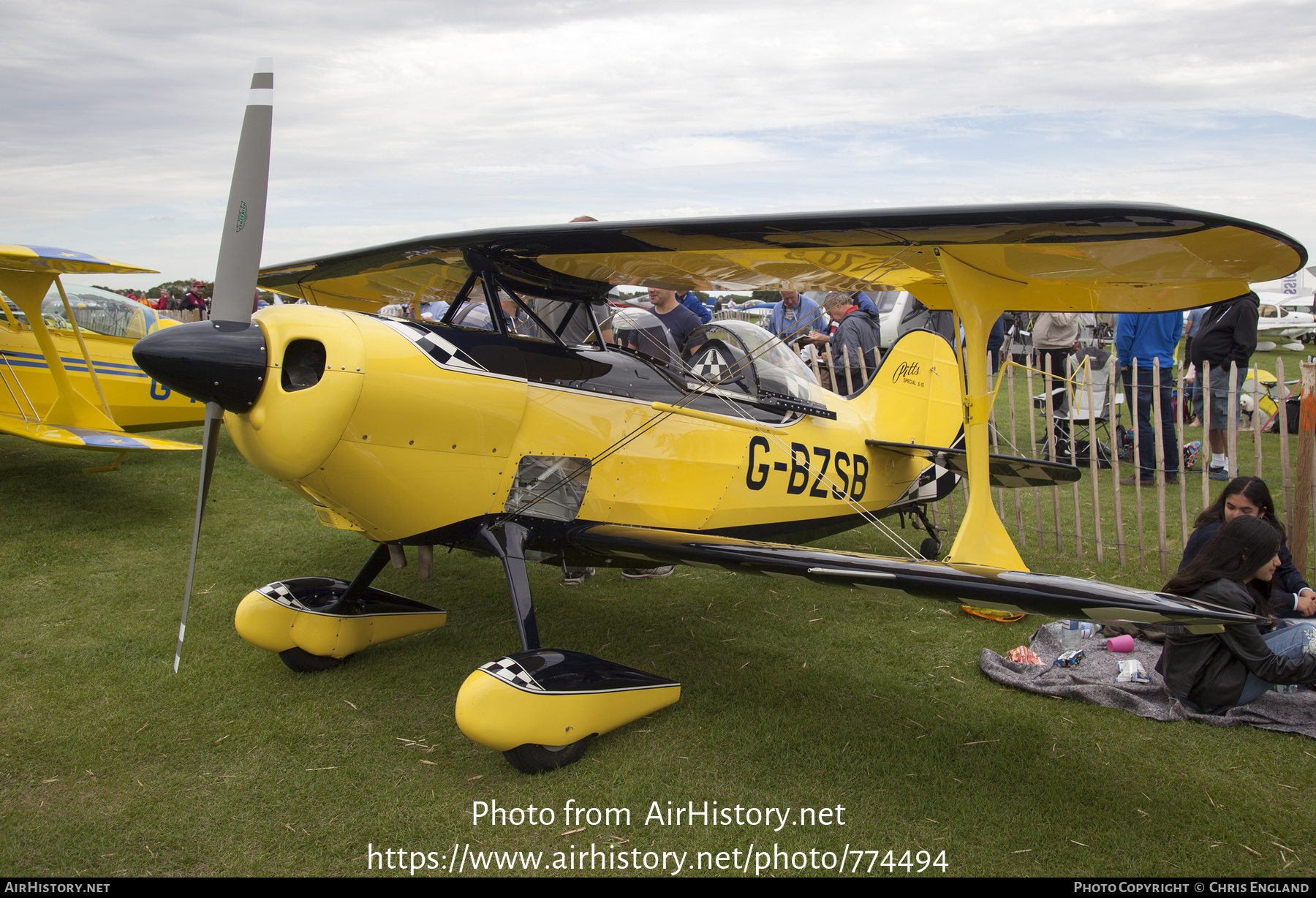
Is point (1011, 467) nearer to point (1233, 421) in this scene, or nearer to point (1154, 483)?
point (1233, 421)

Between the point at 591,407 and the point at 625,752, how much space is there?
1.62 metres

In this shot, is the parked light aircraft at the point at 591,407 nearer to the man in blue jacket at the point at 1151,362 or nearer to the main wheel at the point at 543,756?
the main wheel at the point at 543,756

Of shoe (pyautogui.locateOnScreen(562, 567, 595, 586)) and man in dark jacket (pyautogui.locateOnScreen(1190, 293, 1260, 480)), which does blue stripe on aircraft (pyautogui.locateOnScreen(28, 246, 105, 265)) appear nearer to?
shoe (pyautogui.locateOnScreen(562, 567, 595, 586))

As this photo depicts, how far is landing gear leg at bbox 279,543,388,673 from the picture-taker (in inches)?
164

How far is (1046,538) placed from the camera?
681 cm

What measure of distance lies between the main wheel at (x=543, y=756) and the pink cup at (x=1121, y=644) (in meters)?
2.97

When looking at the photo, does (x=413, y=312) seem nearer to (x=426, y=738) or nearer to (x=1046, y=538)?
(x=426, y=738)

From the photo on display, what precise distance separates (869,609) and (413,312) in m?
4.06

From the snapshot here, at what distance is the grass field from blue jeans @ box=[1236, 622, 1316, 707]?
174mm

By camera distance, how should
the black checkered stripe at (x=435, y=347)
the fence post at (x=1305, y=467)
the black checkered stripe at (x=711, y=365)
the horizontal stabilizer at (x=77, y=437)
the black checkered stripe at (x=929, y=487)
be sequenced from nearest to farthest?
the black checkered stripe at (x=435, y=347) → the black checkered stripe at (x=711, y=365) → the fence post at (x=1305, y=467) → the black checkered stripe at (x=929, y=487) → the horizontal stabilizer at (x=77, y=437)

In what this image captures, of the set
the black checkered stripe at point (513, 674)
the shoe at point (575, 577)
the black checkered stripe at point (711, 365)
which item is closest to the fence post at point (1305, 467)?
the black checkered stripe at point (711, 365)

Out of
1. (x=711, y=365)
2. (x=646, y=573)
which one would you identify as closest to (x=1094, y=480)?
(x=711, y=365)

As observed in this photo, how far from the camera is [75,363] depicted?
26.3ft

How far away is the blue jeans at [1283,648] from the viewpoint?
3697 millimetres
